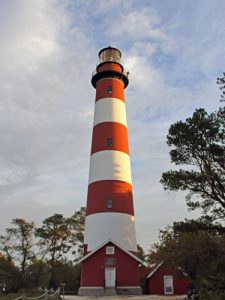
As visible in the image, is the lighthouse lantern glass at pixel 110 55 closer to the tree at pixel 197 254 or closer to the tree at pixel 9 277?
the tree at pixel 197 254

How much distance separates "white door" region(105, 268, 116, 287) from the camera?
2194cm

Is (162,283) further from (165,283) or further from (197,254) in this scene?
(197,254)

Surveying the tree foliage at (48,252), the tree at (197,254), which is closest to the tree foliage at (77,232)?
the tree foliage at (48,252)

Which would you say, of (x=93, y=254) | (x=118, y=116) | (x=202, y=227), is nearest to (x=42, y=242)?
(x=93, y=254)

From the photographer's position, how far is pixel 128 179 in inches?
986

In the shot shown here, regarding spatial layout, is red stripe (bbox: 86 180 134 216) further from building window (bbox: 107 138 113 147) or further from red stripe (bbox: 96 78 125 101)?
red stripe (bbox: 96 78 125 101)

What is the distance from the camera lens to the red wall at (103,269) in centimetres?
2211

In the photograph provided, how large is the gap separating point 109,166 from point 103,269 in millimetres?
6997

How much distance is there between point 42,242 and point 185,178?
22.1 m

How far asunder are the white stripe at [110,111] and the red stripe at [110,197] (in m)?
5.09

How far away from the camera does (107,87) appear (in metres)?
27.6

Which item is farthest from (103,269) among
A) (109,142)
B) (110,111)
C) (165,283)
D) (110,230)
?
(110,111)

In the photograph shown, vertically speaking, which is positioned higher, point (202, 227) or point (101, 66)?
point (101, 66)

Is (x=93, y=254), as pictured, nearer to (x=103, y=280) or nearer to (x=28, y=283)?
(x=103, y=280)
